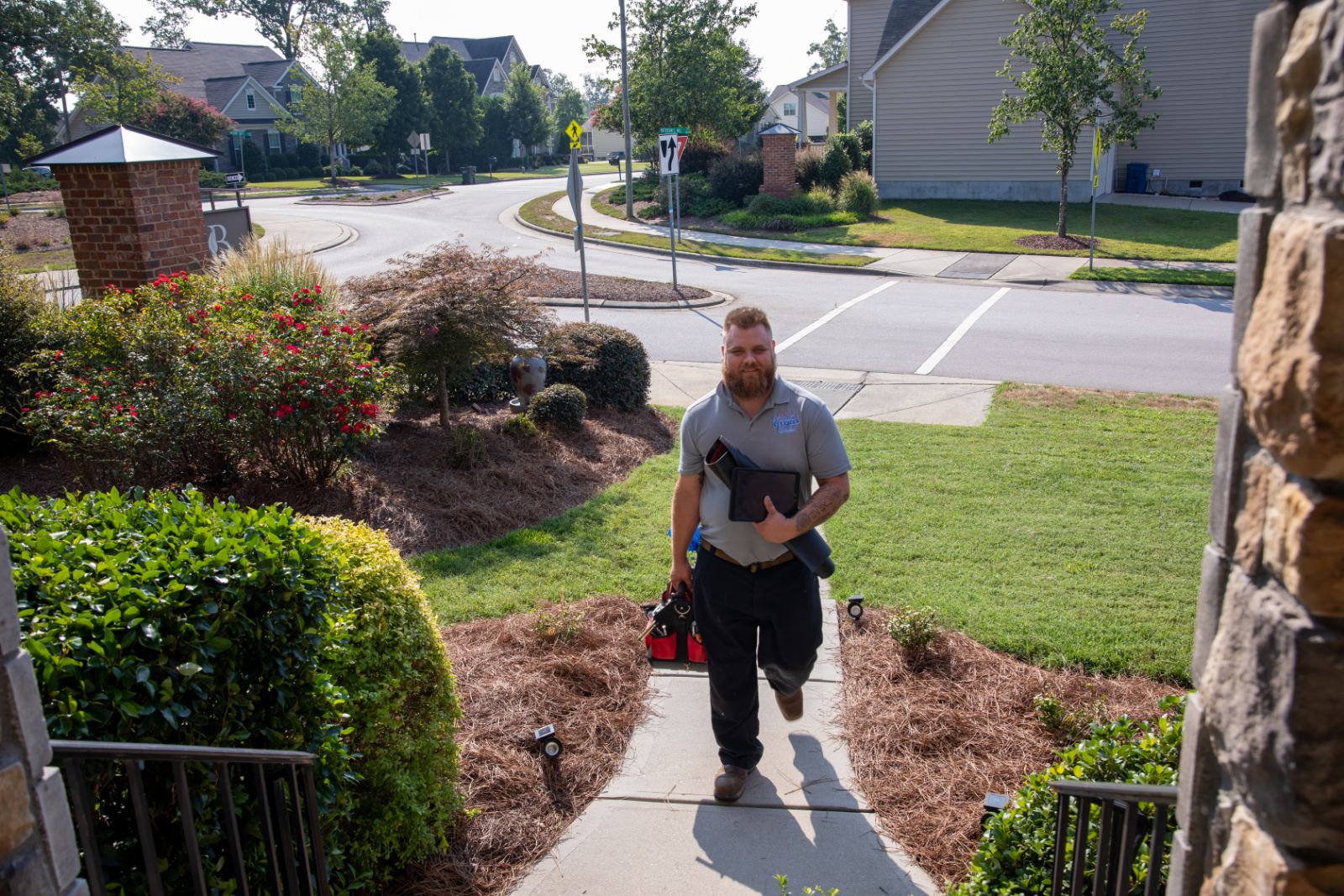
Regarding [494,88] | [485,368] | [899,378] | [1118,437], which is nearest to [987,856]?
[1118,437]

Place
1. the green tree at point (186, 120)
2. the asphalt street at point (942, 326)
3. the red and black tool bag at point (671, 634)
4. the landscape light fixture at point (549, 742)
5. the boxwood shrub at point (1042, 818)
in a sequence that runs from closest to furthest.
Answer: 1. the boxwood shrub at point (1042, 818)
2. the landscape light fixture at point (549, 742)
3. the red and black tool bag at point (671, 634)
4. the asphalt street at point (942, 326)
5. the green tree at point (186, 120)

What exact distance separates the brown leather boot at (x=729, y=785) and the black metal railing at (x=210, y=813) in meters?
1.67

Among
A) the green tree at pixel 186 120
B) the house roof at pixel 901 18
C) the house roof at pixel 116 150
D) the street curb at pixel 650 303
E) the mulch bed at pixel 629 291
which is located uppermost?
the house roof at pixel 901 18

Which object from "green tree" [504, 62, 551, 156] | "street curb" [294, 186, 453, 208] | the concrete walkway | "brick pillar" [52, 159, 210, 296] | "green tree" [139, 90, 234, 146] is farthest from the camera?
"green tree" [504, 62, 551, 156]

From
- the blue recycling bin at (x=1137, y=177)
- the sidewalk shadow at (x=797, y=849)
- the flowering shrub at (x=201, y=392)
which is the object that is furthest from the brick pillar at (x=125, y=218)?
the blue recycling bin at (x=1137, y=177)

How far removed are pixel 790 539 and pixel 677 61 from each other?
3148 centimetres

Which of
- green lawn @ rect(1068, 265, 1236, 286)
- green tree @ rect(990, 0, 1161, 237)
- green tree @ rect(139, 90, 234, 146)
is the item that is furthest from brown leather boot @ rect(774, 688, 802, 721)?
green tree @ rect(139, 90, 234, 146)

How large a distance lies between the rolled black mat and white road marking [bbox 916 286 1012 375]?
9447 millimetres

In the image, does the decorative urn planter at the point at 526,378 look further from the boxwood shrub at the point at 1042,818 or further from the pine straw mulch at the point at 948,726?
the boxwood shrub at the point at 1042,818

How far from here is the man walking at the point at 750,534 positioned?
4.19m

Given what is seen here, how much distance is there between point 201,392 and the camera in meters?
7.16

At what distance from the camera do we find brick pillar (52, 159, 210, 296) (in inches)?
352

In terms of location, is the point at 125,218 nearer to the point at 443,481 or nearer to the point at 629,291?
the point at 443,481

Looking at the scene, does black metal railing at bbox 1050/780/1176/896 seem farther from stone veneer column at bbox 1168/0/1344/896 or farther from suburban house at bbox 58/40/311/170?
suburban house at bbox 58/40/311/170
